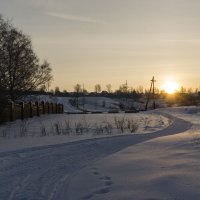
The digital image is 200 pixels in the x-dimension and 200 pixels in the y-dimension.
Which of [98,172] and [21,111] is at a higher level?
[21,111]

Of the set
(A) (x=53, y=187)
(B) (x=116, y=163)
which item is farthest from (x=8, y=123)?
(A) (x=53, y=187)

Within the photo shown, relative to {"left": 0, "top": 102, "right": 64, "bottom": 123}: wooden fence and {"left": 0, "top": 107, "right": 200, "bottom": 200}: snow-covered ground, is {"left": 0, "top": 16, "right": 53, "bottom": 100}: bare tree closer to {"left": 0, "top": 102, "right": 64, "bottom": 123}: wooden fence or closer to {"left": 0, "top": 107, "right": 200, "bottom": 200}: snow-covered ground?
{"left": 0, "top": 102, "right": 64, "bottom": 123}: wooden fence

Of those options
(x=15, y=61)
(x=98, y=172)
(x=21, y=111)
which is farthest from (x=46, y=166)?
(x=15, y=61)

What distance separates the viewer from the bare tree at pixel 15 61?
5616 cm

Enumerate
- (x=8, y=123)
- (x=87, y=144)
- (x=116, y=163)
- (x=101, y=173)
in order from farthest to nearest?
1. (x=8, y=123)
2. (x=87, y=144)
3. (x=116, y=163)
4. (x=101, y=173)

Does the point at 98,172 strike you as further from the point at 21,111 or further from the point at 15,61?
the point at 15,61

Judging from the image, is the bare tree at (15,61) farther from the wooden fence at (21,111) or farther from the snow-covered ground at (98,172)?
the snow-covered ground at (98,172)

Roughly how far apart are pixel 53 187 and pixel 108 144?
755 cm

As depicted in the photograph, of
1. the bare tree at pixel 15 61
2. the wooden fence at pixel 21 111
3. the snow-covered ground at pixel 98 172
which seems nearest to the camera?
the snow-covered ground at pixel 98 172

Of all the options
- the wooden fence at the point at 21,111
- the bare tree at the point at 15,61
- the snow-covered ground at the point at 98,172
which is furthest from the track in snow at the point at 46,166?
the bare tree at the point at 15,61

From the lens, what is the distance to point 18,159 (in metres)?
12.8

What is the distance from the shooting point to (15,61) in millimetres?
56875

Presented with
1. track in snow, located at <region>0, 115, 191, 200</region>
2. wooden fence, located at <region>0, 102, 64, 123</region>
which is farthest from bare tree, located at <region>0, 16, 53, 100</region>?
track in snow, located at <region>0, 115, 191, 200</region>

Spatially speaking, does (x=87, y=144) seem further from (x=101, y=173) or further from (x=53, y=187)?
(x=53, y=187)
